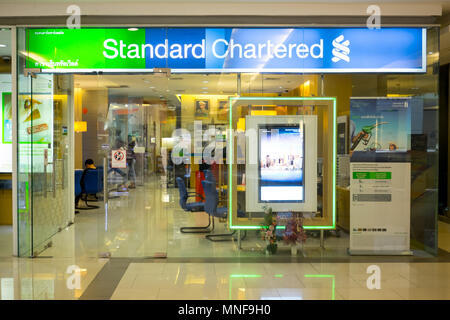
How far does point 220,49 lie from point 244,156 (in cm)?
143

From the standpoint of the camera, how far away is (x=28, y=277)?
5.23m

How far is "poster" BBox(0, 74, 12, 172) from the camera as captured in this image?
866cm

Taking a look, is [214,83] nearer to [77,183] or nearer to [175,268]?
[175,268]

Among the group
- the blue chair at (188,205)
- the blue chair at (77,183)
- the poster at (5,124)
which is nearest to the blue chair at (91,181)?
the blue chair at (77,183)

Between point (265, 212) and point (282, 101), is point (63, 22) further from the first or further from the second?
point (265, 212)

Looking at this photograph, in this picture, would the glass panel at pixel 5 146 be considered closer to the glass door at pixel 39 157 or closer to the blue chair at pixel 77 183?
the glass door at pixel 39 157

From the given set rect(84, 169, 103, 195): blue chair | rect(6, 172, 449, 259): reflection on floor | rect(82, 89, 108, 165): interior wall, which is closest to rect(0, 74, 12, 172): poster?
rect(84, 169, 103, 195): blue chair

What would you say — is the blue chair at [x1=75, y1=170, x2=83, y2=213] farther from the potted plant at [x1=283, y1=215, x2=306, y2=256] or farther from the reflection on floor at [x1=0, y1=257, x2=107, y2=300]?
the potted plant at [x1=283, y1=215, x2=306, y2=256]

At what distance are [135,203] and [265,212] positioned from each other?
70.4 inches

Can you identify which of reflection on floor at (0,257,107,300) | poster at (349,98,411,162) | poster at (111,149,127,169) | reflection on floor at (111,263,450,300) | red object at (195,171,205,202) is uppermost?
poster at (349,98,411,162)

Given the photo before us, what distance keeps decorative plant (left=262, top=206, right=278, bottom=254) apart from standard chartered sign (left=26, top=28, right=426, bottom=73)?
73.9 inches

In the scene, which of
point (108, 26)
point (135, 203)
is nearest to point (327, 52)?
point (108, 26)

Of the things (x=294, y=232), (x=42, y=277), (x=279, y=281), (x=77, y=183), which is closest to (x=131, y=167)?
(x=42, y=277)

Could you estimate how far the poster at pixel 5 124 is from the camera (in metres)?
8.66
